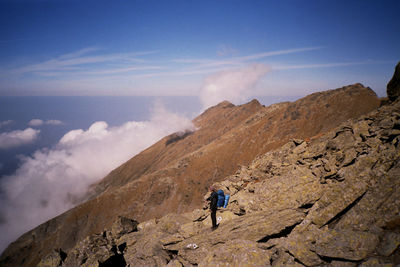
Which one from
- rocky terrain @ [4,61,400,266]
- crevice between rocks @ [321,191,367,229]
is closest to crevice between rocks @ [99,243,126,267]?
rocky terrain @ [4,61,400,266]

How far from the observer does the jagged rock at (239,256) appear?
29.9 feet

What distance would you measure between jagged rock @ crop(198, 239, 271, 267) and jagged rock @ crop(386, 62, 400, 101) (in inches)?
1151

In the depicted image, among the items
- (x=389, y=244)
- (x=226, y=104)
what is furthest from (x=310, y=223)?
(x=226, y=104)

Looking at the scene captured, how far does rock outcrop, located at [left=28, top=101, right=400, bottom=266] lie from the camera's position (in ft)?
26.5

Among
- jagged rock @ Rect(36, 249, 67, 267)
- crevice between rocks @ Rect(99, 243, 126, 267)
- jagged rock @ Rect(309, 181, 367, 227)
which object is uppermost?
jagged rock @ Rect(309, 181, 367, 227)

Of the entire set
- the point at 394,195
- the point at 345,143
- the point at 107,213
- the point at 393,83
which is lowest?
the point at 107,213

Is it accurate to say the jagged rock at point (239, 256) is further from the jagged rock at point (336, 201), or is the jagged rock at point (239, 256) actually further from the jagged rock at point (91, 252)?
the jagged rock at point (91, 252)

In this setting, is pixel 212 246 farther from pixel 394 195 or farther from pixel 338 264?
pixel 394 195

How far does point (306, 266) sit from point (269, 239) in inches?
118

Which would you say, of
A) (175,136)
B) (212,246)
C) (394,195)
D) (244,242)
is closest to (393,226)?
(394,195)

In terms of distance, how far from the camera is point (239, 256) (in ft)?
31.4

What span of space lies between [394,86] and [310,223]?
26.8 m

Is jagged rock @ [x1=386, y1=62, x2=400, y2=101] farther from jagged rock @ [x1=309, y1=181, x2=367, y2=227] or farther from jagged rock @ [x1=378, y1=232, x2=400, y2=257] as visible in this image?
jagged rock @ [x1=378, y1=232, x2=400, y2=257]

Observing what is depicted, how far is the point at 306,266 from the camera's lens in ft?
26.4
